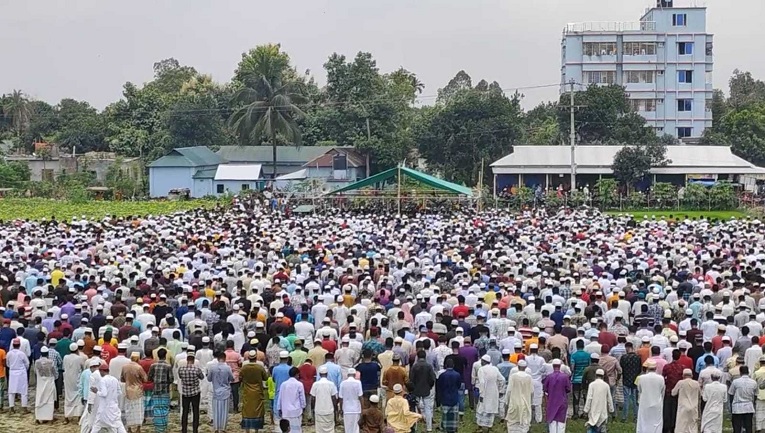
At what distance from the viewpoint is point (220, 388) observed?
12.0 meters

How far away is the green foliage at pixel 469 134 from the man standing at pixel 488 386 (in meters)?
42.0

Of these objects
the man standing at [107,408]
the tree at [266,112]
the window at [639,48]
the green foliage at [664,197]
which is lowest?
the man standing at [107,408]

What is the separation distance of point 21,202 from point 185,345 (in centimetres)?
4002

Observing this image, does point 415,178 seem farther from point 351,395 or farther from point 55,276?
point 351,395

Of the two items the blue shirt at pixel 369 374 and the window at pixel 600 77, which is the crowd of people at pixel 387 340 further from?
the window at pixel 600 77

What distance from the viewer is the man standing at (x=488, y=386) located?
12.0 meters

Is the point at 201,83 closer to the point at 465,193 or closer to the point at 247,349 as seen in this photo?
the point at 465,193

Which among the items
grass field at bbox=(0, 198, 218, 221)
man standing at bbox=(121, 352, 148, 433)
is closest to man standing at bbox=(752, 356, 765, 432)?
man standing at bbox=(121, 352, 148, 433)

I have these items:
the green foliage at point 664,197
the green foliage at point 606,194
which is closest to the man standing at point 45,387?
the green foliage at point 606,194

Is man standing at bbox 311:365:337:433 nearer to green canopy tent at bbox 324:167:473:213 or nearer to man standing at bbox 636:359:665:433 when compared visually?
man standing at bbox 636:359:665:433

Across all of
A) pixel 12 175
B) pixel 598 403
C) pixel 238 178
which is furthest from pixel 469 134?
pixel 598 403

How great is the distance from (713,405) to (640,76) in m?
58.3

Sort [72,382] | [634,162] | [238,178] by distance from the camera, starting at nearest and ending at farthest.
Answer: [72,382], [634,162], [238,178]

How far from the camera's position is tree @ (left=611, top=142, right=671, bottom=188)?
4903 centimetres
